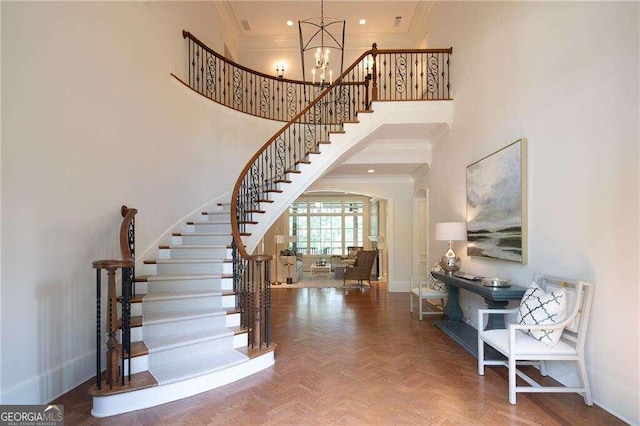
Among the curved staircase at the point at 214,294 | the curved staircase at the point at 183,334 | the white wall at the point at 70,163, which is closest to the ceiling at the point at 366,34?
the curved staircase at the point at 214,294

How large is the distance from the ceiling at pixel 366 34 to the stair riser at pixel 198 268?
2.95m

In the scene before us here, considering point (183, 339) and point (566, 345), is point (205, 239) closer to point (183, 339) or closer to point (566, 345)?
point (183, 339)

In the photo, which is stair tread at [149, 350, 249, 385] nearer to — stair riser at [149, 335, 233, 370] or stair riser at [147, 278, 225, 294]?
stair riser at [149, 335, 233, 370]

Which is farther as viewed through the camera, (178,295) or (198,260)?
(198,260)

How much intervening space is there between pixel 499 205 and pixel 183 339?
146 inches

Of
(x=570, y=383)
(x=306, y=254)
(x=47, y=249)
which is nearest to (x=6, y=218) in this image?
(x=47, y=249)

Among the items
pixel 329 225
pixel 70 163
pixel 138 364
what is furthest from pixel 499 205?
pixel 329 225

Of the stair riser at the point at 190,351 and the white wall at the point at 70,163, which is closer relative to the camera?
the white wall at the point at 70,163

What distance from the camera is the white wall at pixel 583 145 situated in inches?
93.0

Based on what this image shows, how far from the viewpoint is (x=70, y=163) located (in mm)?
3145

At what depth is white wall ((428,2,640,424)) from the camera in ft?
7.75

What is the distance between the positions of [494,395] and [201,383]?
252cm

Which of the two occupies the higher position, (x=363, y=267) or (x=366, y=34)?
(x=366, y=34)

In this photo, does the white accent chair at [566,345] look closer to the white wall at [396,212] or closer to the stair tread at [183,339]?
the stair tread at [183,339]
